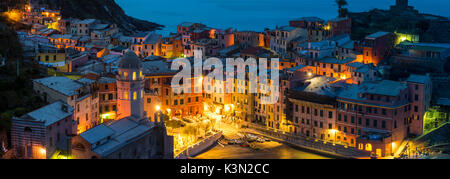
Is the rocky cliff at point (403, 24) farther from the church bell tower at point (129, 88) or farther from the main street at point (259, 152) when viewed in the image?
the church bell tower at point (129, 88)

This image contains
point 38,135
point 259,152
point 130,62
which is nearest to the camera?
point 38,135

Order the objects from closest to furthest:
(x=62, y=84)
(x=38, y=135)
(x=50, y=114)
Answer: (x=38, y=135)
(x=50, y=114)
(x=62, y=84)

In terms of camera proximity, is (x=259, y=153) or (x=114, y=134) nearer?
(x=114, y=134)

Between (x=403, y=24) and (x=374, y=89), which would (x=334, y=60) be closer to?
(x=374, y=89)

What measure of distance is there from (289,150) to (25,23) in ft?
124

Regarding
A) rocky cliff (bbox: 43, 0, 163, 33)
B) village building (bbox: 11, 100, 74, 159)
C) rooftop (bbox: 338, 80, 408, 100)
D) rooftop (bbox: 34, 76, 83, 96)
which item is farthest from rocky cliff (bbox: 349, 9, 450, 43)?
rocky cliff (bbox: 43, 0, 163, 33)

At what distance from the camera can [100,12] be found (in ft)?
317

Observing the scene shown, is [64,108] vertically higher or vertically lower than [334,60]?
lower

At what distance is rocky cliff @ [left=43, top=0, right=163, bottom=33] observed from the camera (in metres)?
88.2

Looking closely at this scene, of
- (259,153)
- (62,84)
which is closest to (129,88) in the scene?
(62,84)

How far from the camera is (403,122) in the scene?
1660 inches

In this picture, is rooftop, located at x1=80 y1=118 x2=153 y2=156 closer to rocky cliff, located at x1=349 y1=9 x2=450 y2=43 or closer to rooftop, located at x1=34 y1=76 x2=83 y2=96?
rooftop, located at x1=34 y1=76 x2=83 y2=96

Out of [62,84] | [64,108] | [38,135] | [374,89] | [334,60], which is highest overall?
[334,60]

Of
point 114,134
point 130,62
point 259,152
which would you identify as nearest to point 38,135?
point 114,134
